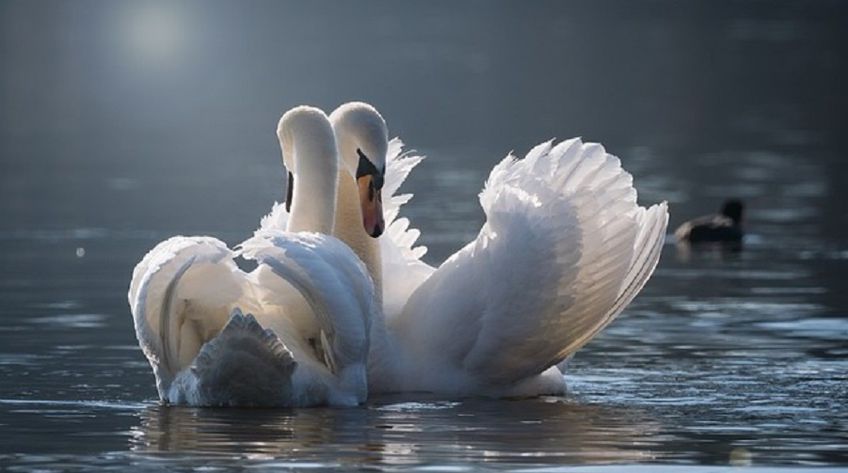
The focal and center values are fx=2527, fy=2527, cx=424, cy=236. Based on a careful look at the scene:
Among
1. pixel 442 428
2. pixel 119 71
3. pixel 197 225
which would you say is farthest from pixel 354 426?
pixel 119 71

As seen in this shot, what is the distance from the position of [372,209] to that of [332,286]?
1.43 metres

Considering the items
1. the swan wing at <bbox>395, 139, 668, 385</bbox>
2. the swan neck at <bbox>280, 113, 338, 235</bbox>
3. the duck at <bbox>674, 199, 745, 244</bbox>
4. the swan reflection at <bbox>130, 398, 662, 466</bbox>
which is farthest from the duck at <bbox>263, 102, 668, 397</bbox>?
the duck at <bbox>674, 199, 745, 244</bbox>

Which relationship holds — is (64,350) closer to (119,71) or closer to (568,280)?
(568,280)

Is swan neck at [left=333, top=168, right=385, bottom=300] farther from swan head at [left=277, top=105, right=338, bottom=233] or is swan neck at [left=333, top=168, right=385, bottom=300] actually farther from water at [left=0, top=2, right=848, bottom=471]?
water at [left=0, top=2, right=848, bottom=471]

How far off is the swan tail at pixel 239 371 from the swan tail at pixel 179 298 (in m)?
0.17

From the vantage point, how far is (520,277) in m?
14.2

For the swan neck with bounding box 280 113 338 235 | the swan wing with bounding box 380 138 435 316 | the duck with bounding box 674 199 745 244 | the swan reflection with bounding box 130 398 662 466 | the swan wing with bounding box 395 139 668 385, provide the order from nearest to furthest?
1. the swan reflection with bounding box 130 398 662 466
2. the swan wing with bounding box 395 139 668 385
3. the swan neck with bounding box 280 113 338 235
4. the swan wing with bounding box 380 138 435 316
5. the duck with bounding box 674 199 745 244

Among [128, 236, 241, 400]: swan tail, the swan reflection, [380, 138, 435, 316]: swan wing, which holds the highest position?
[380, 138, 435, 316]: swan wing

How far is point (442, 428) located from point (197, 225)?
1277 cm

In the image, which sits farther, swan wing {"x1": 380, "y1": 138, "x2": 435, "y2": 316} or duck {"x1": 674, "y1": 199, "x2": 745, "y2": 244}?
duck {"x1": 674, "y1": 199, "x2": 745, "y2": 244}

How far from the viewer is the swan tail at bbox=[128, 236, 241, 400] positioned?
1327 centimetres

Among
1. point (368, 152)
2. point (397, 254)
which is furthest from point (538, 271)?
point (397, 254)

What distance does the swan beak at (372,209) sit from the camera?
14477 mm

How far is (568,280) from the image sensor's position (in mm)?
14375
